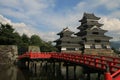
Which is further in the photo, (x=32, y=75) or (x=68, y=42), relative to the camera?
(x=68, y=42)

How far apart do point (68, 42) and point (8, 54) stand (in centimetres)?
1971

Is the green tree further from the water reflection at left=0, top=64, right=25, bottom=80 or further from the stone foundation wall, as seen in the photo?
the water reflection at left=0, top=64, right=25, bottom=80

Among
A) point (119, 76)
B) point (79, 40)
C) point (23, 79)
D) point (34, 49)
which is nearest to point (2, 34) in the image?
point (34, 49)

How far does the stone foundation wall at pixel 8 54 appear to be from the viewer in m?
51.0

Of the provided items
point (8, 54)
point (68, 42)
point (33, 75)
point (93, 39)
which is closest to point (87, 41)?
point (93, 39)

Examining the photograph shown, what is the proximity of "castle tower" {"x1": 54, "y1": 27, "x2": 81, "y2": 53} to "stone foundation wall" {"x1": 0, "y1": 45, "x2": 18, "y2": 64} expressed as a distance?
51.3 ft

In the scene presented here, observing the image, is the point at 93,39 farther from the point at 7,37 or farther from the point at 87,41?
the point at 7,37

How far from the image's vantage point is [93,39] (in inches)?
2581

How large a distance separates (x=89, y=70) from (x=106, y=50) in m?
46.3

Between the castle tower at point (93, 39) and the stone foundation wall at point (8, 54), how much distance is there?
21225 millimetres

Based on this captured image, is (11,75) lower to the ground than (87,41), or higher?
lower

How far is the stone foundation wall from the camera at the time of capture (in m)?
51.0

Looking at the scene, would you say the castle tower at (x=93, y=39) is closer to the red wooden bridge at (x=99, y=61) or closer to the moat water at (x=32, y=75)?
the moat water at (x=32, y=75)

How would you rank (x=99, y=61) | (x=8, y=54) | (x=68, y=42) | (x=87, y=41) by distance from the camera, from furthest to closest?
1. (x=68, y=42)
2. (x=87, y=41)
3. (x=8, y=54)
4. (x=99, y=61)
